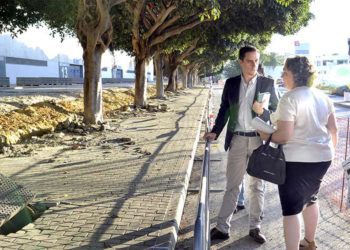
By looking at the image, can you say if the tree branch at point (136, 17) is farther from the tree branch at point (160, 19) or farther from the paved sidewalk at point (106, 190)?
the paved sidewalk at point (106, 190)

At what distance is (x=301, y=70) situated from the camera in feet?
12.6

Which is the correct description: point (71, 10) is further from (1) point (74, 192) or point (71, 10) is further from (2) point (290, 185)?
(2) point (290, 185)

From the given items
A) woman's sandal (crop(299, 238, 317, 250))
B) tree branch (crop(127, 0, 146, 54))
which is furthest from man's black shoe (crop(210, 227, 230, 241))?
tree branch (crop(127, 0, 146, 54))

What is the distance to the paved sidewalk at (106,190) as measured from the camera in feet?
13.8

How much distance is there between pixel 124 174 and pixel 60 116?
334 inches

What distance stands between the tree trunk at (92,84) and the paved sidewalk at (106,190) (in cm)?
203

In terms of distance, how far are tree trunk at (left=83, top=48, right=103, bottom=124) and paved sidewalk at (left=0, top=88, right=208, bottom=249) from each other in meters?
2.03

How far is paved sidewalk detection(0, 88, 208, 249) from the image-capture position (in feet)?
13.8

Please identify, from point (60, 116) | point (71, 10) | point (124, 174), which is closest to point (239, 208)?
point (124, 174)

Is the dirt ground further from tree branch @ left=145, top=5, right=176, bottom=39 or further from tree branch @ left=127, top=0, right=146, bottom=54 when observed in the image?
tree branch @ left=145, top=5, right=176, bottom=39

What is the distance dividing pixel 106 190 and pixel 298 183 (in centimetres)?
288

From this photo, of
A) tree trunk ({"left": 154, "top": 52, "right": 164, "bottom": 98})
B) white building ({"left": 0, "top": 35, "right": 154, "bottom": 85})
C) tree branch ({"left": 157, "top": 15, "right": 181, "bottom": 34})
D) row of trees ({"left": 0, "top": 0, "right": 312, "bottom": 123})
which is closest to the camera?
row of trees ({"left": 0, "top": 0, "right": 312, "bottom": 123})

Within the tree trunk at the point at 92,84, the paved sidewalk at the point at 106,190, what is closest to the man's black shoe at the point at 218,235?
the paved sidewalk at the point at 106,190

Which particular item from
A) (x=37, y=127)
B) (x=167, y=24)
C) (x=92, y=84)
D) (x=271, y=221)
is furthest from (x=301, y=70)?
(x=167, y=24)
